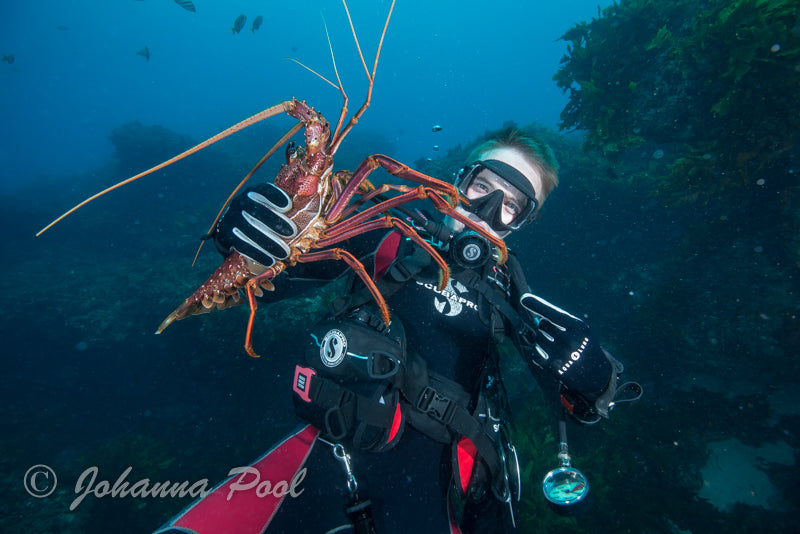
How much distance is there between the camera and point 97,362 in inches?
319

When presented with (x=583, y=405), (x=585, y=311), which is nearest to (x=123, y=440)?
(x=583, y=405)

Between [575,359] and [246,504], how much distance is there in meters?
2.44

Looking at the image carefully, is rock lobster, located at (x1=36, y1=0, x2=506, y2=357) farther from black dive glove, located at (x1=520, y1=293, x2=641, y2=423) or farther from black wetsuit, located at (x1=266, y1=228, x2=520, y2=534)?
black dive glove, located at (x1=520, y1=293, x2=641, y2=423)

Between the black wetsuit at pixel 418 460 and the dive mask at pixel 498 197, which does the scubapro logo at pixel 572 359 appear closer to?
the black wetsuit at pixel 418 460

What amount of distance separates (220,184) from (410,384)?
1922 cm

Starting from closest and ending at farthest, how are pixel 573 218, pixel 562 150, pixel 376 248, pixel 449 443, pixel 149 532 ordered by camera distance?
pixel 449 443 < pixel 376 248 < pixel 149 532 < pixel 573 218 < pixel 562 150

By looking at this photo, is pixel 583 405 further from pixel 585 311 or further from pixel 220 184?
pixel 220 184

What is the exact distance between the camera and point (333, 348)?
7.68 ft

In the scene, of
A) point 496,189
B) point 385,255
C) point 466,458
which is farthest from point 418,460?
point 496,189

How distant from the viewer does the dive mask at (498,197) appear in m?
2.89

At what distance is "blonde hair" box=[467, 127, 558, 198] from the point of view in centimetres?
330

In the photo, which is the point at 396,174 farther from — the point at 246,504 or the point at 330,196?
the point at 246,504

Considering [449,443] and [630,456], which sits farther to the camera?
[630,456]

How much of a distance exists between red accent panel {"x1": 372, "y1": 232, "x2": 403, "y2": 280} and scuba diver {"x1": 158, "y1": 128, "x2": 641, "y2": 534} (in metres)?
0.12
